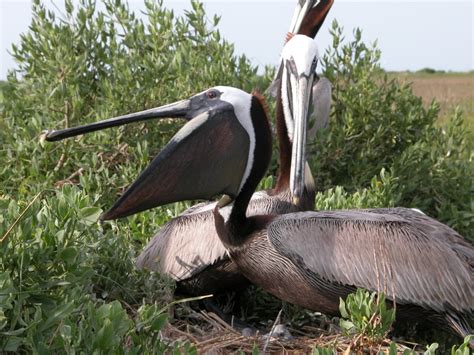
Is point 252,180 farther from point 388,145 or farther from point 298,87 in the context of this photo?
point 388,145

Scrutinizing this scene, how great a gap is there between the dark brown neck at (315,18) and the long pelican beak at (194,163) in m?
2.66

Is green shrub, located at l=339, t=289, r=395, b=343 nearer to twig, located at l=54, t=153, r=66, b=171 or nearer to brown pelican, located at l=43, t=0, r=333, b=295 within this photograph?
brown pelican, located at l=43, t=0, r=333, b=295

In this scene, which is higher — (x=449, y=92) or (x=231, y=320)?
(x=231, y=320)

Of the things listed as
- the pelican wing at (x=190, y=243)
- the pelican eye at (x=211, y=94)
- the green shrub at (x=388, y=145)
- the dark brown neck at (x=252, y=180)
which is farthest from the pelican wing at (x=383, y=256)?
the green shrub at (x=388, y=145)

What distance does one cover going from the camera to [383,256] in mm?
3621

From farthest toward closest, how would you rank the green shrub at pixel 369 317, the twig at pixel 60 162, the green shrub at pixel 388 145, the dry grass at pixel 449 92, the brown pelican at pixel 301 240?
1. the dry grass at pixel 449 92
2. the green shrub at pixel 388 145
3. the twig at pixel 60 162
4. the brown pelican at pixel 301 240
5. the green shrub at pixel 369 317

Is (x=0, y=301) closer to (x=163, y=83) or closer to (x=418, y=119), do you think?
(x=163, y=83)

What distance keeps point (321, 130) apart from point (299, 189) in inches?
68.9

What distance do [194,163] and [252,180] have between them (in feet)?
1.22

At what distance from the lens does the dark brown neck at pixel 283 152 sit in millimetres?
4262

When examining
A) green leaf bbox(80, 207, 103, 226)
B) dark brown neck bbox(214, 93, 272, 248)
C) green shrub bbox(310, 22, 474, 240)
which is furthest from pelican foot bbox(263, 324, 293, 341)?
green shrub bbox(310, 22, 474, 240)

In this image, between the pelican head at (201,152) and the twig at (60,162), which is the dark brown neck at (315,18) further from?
the pelican head at (201,152)

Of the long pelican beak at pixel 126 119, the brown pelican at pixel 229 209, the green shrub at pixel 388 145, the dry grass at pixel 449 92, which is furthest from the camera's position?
the dry grass at pixel 449 92

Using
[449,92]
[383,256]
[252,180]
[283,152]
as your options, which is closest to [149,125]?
[283,152]
